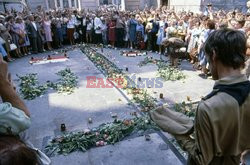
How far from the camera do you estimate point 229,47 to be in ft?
5.01

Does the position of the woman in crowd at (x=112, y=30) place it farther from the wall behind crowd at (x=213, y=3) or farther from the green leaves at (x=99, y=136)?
the green leaves at (x=99, y=136)

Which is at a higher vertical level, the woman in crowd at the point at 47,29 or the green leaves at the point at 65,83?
the woman in crowd at the point at 47,29

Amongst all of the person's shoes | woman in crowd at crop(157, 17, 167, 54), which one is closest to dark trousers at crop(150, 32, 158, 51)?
woman in crowd at crop(157, 17, 167, 54)

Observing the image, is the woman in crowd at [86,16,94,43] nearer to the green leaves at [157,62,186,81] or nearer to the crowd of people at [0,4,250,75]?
the crowd of people at [0,4,250,75]

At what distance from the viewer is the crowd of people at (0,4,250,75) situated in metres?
9.76

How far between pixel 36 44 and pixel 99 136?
10016 millimetres

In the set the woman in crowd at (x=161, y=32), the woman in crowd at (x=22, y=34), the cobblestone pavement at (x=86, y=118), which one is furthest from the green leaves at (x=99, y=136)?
the woman in crowd at (x=22, y=34)

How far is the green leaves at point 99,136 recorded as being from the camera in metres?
4.14

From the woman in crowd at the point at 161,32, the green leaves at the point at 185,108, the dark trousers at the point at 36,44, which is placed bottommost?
the green leaves at the point at 185,108

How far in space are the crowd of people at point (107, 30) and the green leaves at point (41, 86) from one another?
3.04 metres

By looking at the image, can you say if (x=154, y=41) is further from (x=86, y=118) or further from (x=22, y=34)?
(x=86, y=118)

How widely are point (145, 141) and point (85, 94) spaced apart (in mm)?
3084

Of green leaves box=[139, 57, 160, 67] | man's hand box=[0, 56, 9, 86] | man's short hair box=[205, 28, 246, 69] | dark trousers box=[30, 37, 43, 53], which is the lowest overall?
green leaves box=[139, 57, 160, 67]

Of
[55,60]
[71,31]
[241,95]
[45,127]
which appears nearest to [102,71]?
[55,60]
